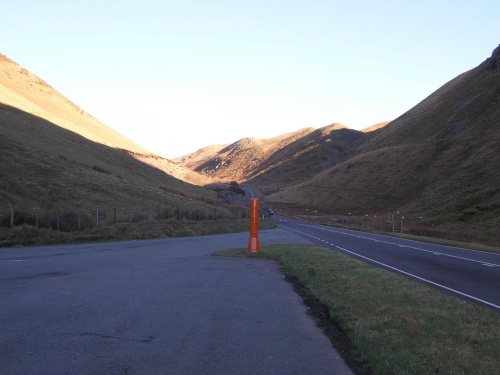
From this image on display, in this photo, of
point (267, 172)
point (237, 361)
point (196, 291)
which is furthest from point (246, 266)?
point (267, 172)

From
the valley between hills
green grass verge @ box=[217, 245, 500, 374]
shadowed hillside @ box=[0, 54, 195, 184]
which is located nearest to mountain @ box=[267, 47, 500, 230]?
the valley between hills

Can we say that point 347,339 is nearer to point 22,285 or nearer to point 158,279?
point 158,279

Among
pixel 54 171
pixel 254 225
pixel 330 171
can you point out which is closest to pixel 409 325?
pixel 254 225

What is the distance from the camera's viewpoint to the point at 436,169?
276 ft

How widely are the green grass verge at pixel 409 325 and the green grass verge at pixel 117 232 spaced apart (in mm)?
17554

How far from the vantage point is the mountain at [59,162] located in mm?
37688

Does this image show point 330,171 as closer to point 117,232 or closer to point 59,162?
point 59,162

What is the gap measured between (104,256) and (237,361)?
13.0 m

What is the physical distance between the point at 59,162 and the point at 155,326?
44856 mm

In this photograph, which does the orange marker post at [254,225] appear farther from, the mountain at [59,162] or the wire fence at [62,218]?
the mountain at [59,162]

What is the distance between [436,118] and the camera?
110062 millimetres

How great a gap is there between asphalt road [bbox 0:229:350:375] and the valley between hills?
22.8 meters

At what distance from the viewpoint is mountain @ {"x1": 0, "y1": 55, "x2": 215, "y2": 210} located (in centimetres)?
3769

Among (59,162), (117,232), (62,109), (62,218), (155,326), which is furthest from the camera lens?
(62,109)
